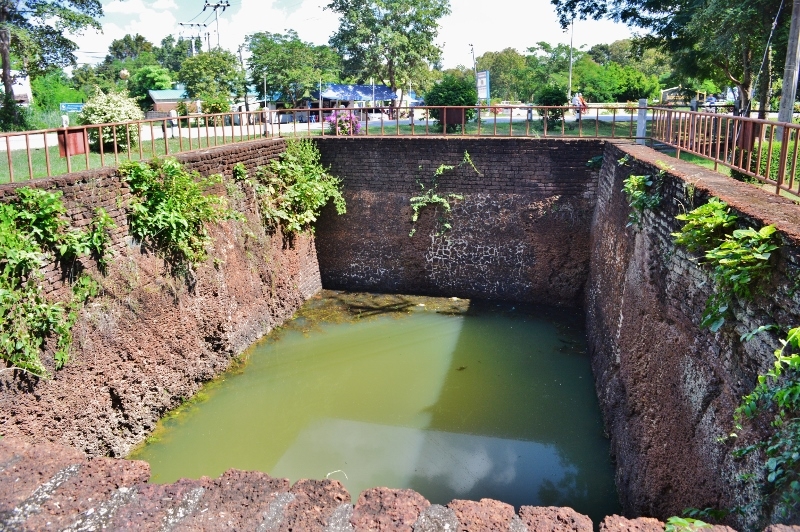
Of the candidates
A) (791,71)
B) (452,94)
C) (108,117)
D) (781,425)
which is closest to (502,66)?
(452,94)

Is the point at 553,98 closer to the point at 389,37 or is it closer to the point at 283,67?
the point at 389,37

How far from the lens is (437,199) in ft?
36.8

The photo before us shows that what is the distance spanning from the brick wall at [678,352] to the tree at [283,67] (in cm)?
2647

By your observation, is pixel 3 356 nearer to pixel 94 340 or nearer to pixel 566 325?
pixel 94 340

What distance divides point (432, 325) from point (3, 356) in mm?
6207

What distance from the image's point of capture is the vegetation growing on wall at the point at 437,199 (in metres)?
11.2

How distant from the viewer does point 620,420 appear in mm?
6410

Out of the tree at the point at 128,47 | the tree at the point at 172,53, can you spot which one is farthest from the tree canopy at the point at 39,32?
the tree at the point at 128,47

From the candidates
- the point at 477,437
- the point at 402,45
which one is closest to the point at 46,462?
the point at 477,437

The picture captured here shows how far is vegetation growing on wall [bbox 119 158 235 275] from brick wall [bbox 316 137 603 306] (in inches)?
152

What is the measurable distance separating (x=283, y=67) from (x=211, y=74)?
3416 mm

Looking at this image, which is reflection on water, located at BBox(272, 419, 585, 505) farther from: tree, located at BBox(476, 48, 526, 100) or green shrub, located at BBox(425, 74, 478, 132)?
tree, located at BBox(476, 48, 526, 100)

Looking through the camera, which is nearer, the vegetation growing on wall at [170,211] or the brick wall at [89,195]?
the brick wall at [89,195]

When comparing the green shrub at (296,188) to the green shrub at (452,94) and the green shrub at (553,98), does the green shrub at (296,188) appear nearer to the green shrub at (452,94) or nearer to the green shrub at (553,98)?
the green shrub at (452,94)
